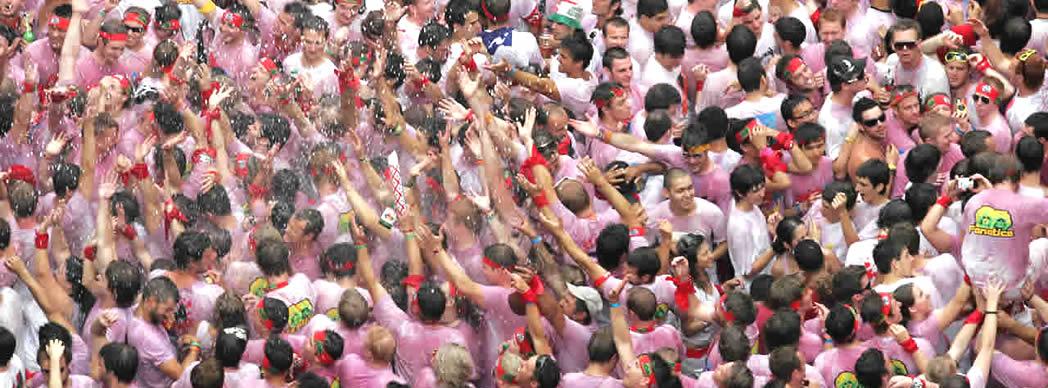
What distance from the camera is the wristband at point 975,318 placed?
48.2 feet

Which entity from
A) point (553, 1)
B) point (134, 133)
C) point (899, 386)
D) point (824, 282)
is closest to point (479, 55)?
point (553, 1)

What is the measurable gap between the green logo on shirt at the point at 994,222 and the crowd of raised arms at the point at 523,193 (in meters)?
0.01

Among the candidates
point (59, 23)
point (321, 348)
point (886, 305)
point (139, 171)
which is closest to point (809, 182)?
point (886, 305)

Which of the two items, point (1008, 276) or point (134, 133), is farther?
point (134, 133)

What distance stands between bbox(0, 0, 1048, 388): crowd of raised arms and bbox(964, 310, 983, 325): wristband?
0.09 m

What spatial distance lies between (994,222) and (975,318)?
2.05ft

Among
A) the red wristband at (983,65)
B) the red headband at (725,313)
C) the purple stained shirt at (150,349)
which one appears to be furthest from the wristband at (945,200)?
the purple stained shirt at (150,349)

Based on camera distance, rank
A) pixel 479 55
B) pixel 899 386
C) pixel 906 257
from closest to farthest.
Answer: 1. pixel 899 386
2. pixel 906 257
3. pixel 479 55

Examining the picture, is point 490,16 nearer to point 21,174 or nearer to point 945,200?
point 21,174

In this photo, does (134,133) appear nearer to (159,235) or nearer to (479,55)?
(159,235)

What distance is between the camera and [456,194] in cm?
1609

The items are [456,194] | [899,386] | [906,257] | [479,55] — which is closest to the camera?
[899,386]

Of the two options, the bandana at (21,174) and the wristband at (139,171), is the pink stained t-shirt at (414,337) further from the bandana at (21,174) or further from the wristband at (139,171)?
the bandana at (21,174)

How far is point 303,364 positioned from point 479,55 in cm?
382
